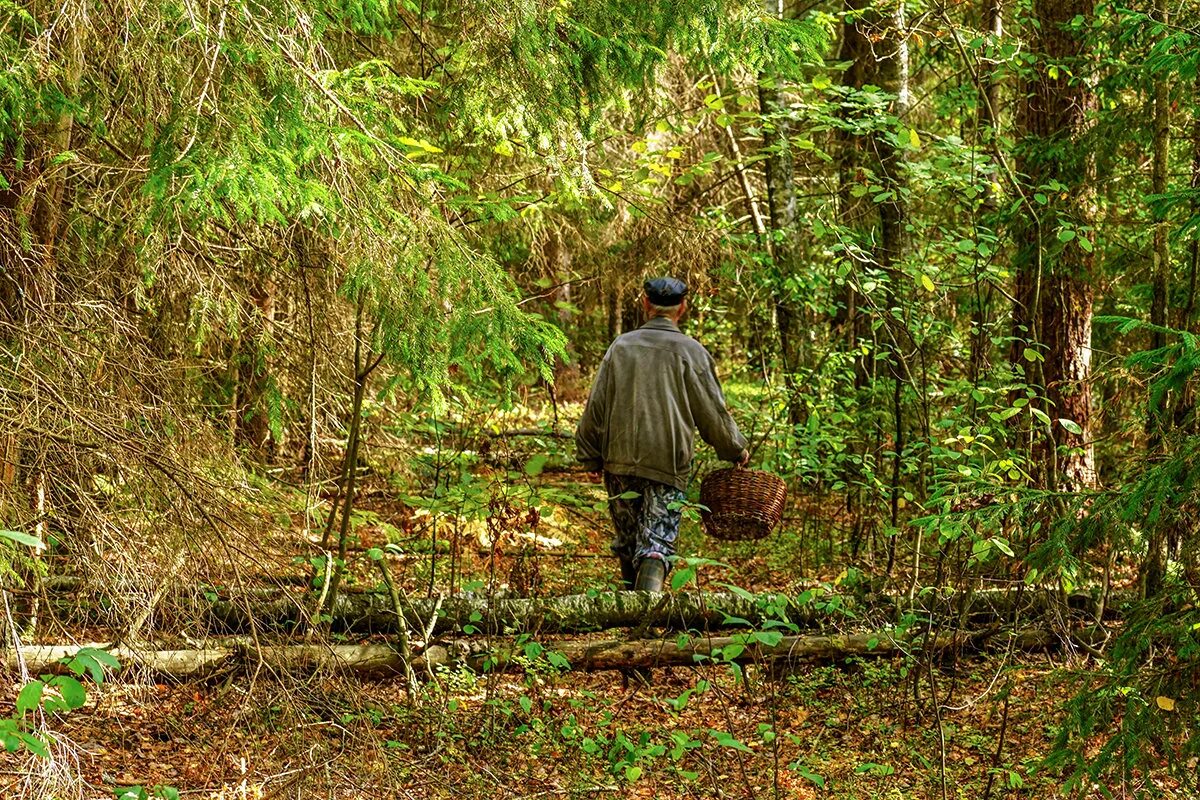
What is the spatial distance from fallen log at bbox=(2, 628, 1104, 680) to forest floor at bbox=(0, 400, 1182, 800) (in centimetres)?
9

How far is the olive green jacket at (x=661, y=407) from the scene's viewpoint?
7.05 m

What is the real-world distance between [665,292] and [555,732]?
307 cm

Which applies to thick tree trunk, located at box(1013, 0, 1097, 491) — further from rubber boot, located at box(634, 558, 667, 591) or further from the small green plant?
the small green plant

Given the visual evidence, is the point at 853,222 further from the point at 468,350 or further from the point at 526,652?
the point at 526,652

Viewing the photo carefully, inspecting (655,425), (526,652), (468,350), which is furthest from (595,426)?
(468,350)

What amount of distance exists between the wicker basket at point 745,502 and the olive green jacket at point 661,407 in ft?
1.36

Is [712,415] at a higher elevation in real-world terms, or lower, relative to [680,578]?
higher

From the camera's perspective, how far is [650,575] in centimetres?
685

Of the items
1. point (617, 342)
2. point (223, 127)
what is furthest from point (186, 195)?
point (617, 342)

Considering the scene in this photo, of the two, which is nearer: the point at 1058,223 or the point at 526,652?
the point at 526,652

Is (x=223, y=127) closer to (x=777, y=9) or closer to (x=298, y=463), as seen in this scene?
(x=298, y=463)

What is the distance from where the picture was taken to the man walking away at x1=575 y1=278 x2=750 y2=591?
7.05 metres

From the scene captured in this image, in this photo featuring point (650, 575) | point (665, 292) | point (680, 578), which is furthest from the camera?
point (665, 292)

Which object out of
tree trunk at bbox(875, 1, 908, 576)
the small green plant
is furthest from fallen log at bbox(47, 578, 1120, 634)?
the small green plant
